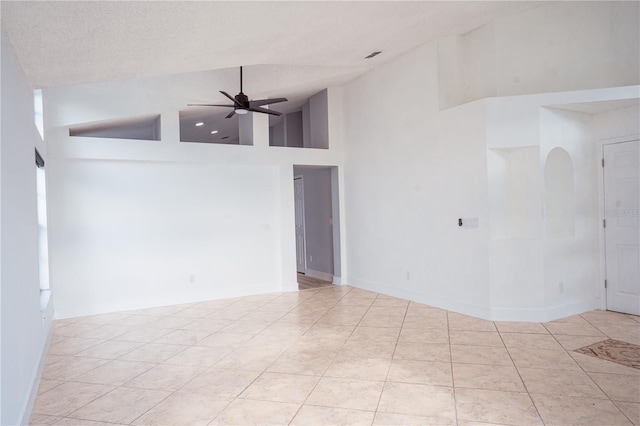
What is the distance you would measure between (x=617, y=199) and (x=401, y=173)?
284cm

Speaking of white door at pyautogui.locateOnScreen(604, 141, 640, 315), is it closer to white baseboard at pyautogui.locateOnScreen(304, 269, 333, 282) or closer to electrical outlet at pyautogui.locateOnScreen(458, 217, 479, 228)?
electrical outlet at pyautogui.locateOnScreen(458, 217, 479, 228)

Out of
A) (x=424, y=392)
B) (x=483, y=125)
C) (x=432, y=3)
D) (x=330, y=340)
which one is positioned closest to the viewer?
(x=424, y=392)

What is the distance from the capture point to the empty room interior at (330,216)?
2.99 m

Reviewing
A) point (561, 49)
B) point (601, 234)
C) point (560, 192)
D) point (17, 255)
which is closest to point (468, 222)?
point (560, 192)

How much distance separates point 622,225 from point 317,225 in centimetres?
533

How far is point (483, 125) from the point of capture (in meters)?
5.17

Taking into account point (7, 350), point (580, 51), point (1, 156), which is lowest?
point (7, 350)

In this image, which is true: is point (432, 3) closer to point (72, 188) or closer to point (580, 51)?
point (580, 51)

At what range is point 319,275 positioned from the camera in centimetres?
891

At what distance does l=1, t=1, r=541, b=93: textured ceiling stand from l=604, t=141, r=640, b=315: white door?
2.28 meters

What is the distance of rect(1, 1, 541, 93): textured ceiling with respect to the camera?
2.56m

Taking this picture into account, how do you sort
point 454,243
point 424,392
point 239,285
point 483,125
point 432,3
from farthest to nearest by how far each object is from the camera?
point 239,285 → point 454,243 → point 483,125 → point 432,3 → point 424,392

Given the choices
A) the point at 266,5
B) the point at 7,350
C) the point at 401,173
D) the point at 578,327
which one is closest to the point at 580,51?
the point at 401,173

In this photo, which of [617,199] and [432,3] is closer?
[432,3]
